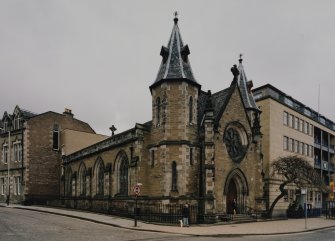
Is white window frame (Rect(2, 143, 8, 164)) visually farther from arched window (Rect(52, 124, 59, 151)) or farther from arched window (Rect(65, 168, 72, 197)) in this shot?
arched window (Rect(65, 168, 72, 197))

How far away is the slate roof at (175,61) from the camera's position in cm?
2808

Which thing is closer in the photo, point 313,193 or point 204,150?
point 204,150

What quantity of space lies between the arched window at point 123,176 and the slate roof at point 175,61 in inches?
294

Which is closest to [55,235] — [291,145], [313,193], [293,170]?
[293,170]

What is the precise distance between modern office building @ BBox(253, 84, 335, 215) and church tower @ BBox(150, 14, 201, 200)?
43.5ft

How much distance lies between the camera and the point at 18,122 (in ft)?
140

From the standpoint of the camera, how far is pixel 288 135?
1673 inches

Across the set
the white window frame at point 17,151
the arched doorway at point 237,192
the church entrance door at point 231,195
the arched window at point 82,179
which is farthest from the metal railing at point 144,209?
the white window frame at point 17,151

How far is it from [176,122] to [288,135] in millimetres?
20315

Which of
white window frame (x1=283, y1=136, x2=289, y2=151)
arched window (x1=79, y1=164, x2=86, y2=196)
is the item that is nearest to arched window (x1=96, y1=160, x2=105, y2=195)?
arched window (x1=79, y1=164, x2=86, y2=196)

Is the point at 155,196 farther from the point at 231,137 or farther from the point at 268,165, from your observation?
the point at 268,165

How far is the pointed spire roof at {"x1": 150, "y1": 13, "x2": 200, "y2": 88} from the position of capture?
1105 inches

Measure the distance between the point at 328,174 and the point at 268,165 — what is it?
2130cm

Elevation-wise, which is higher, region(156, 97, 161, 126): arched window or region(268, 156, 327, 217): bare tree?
region(156, 97, 161, 126): arched window
